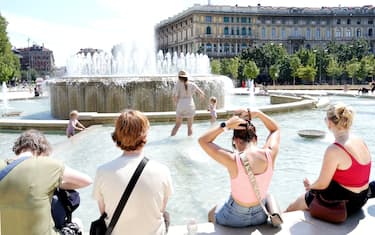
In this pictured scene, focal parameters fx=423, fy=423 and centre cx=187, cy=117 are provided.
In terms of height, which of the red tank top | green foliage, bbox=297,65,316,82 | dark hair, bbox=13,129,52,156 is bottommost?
the red tank top

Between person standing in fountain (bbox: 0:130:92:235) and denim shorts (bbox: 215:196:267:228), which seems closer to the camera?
person standing in fountain (bbox: 0:130:92:235)

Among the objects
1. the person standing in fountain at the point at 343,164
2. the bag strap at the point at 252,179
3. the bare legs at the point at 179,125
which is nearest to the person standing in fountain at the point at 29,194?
the bag strap at the point at 252,179

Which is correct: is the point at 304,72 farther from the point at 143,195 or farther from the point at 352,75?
the point at 143,195

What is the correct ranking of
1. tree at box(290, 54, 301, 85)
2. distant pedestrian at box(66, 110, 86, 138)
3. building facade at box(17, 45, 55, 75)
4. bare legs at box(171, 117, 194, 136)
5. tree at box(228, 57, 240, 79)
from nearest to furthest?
distant pedestrian at box(66, 110, 86, 138), bare legs at box(171, 117, 194, 136), tree at box(290, 54, 301, 85), tree at box(228, 57, 240, 79), building facade at box(17, 45, 55, 75)

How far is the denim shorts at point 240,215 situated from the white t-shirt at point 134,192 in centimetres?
91

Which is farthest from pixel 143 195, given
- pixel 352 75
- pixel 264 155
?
pixel 352 75

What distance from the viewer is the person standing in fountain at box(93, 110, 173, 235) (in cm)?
285

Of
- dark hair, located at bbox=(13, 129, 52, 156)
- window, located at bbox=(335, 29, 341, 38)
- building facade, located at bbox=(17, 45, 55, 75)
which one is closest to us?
dark hair, located at bbox=(13, 129, 52, 156)

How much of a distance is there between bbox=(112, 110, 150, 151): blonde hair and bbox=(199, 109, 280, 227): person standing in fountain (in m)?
0.72

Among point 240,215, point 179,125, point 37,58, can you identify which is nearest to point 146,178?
point 240,215

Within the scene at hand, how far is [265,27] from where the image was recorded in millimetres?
100000

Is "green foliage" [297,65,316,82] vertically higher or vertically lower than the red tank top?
higher

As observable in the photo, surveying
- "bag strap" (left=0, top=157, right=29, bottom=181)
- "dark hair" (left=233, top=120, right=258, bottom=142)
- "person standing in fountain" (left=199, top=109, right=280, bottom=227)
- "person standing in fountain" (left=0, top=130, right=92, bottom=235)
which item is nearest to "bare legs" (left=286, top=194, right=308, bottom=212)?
"person standing in fountain" (left=199, top=109, right=280, bottom=227)

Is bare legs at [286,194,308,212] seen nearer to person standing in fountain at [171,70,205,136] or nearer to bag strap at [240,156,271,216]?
bag strap at [240,156,271,216]
